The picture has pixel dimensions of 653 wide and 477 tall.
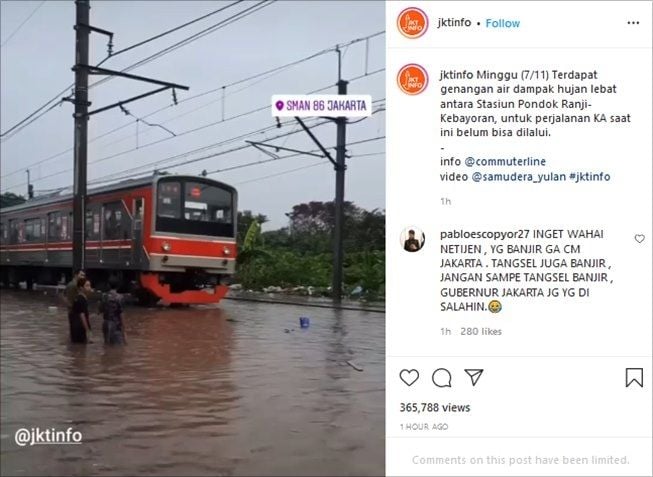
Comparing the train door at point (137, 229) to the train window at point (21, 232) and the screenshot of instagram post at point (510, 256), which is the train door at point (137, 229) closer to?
the train window at point (21, 232)

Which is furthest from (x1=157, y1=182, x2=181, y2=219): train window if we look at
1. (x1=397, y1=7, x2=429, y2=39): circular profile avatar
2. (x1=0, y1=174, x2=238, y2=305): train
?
(x1=397, y1=7, x2=429, y2=39): circular profile avatar

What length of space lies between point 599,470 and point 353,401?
2.40 metres

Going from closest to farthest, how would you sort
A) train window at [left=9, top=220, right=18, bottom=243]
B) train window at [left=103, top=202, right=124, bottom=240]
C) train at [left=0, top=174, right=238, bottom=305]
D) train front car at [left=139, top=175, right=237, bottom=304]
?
train at [left=0, top=174, right=238, bottom=305], train window at [left=103, top=202, right=124, bottom=240], train front car at [left=139, top=175, right=237, bottom=304], train window at [left=9, top=220, right=18, bottom=243]

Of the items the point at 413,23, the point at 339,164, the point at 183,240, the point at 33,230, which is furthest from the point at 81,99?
the point at 183,240

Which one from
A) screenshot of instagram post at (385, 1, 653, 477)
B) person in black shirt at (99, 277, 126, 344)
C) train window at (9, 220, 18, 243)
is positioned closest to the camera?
screenshot of instagram post at (385, 1, 653, 477)

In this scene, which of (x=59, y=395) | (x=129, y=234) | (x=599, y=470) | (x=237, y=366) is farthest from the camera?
(x=129, y=234)

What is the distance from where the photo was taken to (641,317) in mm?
2275

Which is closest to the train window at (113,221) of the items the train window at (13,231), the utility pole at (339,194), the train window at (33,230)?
the train window at (33,230)

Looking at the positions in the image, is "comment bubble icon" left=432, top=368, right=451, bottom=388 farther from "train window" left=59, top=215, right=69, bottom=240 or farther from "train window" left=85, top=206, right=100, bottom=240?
"train window" left=59, top=215, right=69, bottom=240

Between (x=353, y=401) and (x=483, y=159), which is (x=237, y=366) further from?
(x=483, y=159)

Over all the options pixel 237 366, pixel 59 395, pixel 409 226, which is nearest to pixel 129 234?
pixel 237 366

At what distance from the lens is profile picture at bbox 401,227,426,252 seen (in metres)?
2.30

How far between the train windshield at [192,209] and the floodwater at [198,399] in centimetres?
153

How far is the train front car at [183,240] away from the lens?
8781 mm
